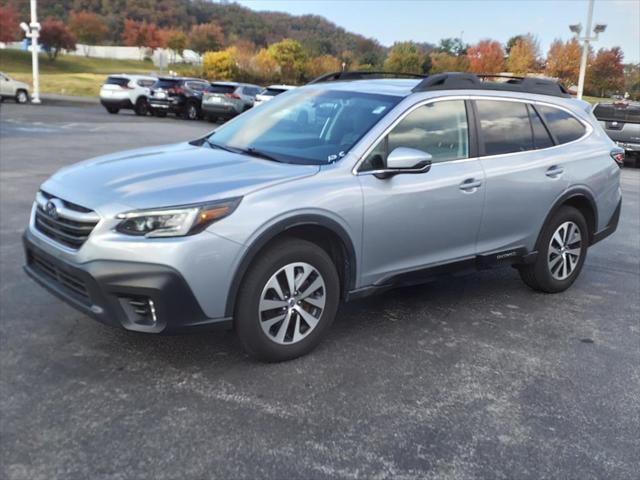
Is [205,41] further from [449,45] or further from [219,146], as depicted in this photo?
[219,146]

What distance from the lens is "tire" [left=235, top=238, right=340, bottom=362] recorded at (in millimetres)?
3715

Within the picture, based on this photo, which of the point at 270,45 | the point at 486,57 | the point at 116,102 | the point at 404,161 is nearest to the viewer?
the point at 404,161

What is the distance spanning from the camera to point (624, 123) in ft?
60.3

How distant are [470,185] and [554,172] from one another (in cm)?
107

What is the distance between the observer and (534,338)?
15.2 ft

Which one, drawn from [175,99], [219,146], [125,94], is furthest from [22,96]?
[219,146]

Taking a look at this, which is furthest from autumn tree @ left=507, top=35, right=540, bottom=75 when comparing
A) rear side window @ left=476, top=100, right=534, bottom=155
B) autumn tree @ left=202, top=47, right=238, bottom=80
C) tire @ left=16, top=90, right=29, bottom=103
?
rear side window @ left=476, top=100, right=534, bottom=155

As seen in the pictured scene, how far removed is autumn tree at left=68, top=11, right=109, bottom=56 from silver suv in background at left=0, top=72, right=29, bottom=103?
→ 80.8 meters

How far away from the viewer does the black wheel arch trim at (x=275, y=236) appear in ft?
11.8

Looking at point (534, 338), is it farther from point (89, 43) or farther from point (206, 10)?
point (206, 10)

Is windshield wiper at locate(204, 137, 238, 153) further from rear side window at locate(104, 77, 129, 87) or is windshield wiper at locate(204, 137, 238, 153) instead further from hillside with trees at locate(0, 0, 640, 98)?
rear side window at locate(104, 77, 129, 87)

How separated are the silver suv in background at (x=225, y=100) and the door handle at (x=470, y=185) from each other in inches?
852

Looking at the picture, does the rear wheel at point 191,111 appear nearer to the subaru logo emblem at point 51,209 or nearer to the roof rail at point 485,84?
the roof rail at point 485,84

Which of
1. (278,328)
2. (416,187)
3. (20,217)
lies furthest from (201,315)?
(20,217)
